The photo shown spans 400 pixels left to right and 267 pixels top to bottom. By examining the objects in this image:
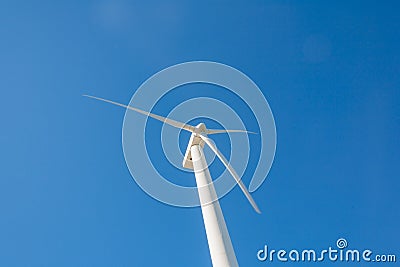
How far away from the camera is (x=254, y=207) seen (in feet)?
63.2

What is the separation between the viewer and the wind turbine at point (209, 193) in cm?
1753

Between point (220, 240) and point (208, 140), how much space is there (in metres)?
7.06

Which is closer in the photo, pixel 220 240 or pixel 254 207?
pixel 220 240

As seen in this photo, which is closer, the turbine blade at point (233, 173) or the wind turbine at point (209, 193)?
the wind turbine at point (209, 193)

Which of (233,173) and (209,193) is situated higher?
(233,173)

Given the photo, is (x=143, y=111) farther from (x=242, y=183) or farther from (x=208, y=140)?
(x=242, y=183)

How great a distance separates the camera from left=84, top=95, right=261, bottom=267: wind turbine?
17.5 meters

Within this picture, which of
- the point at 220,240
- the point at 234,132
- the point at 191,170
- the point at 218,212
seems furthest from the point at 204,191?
the point at 234,132

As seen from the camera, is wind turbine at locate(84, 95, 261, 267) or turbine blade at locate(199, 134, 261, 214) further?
turbine blade at locate(199, 134, 261, 214)

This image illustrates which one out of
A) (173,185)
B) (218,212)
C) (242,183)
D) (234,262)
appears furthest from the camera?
A: (173,185)

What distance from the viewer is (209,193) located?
19.9 m

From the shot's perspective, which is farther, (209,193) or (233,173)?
(233,173)

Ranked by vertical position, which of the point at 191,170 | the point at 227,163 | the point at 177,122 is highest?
the point at 177,122

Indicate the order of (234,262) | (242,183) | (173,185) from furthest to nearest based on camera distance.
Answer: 1. (173,185)
2. (242,183)
3. (234,262)
